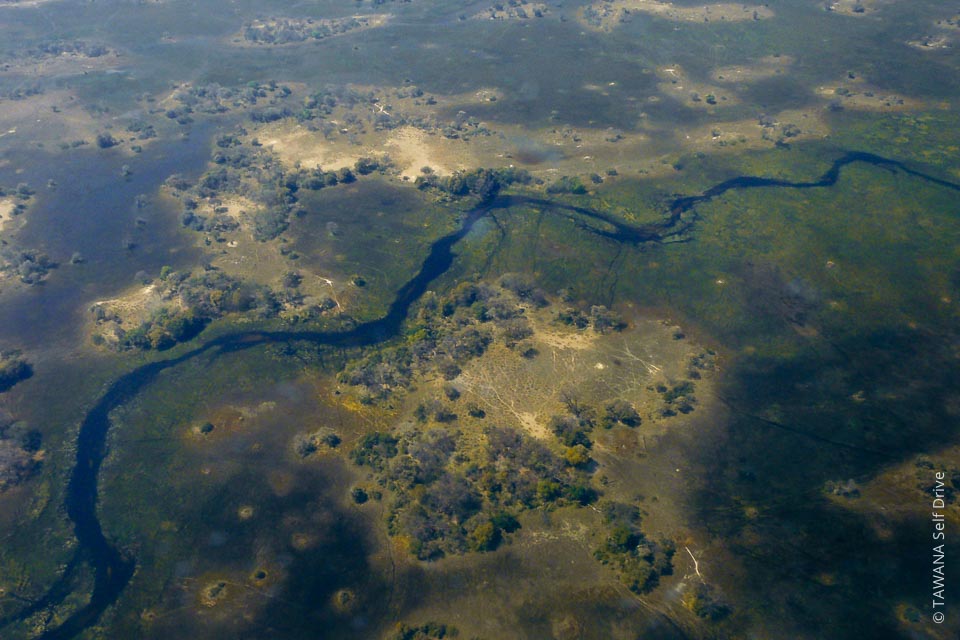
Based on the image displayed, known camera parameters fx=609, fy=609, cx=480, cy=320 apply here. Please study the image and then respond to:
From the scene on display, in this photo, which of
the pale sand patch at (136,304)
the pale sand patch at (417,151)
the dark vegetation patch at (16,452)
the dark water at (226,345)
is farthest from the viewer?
the pale sand patch at (417,151)

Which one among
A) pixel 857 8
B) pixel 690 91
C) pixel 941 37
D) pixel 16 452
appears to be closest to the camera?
pixel 16 452

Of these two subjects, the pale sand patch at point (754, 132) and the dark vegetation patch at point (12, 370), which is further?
the pale sand patch at point (754, 132)

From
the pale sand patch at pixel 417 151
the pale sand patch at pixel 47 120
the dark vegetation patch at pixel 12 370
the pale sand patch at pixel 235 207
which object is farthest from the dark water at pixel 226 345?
the pale sand patch at pixel 47 120

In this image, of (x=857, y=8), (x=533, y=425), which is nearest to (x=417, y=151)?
(x=533, y=425)

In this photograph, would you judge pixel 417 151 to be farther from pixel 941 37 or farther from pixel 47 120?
pixel 941 37

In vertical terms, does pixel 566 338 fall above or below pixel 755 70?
below

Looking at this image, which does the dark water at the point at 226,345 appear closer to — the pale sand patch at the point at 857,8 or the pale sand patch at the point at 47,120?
the pale sand patch at the point at 47,120

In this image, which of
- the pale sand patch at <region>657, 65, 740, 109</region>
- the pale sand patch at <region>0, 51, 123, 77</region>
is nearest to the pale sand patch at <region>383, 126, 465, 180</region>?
the pale sand patch at <region>657, 65, 740, 109</region>
